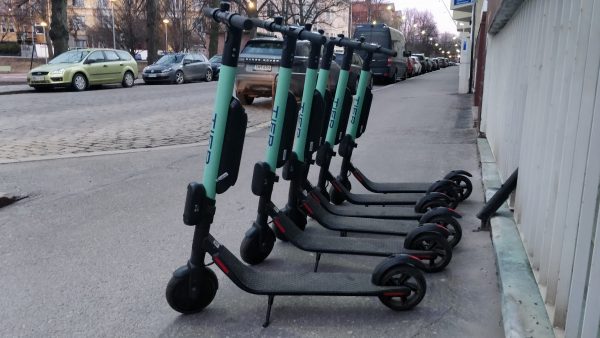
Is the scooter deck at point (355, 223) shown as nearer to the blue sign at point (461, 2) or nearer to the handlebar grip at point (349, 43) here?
the handlebar grip at point (349, 43)

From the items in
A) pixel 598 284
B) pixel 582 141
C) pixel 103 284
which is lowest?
pixel 103 284

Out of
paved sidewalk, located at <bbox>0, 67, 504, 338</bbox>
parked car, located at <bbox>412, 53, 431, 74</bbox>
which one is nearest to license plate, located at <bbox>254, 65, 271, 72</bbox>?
paved sidewalk, located at <bbox>0, 67, 504, 338</bbox>

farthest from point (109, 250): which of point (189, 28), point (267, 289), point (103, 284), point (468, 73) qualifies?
point (189, 28)

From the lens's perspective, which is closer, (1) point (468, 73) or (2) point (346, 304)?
(2) point (346, 304)

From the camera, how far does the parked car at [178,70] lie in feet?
79.0

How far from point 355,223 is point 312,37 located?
150 cm

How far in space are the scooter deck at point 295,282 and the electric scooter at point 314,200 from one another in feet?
2.35

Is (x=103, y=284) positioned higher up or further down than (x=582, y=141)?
further down

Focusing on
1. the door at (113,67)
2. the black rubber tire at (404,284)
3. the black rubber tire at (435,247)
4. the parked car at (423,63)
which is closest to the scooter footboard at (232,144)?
the black rubber tire at (404,284)

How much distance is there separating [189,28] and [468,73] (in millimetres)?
51402

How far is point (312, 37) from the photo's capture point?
3768 millimetres

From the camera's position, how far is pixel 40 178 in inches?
251

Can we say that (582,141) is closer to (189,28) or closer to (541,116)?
(541,116)

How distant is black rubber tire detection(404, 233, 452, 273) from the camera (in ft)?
12.2
